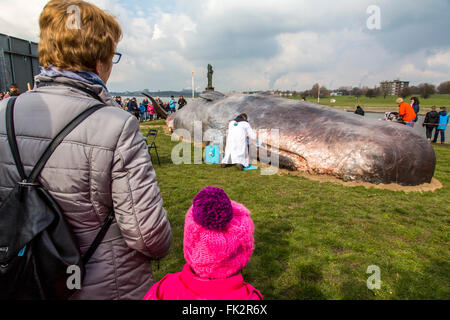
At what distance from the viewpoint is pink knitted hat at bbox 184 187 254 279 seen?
1.39 meters

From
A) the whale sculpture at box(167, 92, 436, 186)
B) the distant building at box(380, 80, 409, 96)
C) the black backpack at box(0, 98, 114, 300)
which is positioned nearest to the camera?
the black backpack at box(0, 98, 114, 300)

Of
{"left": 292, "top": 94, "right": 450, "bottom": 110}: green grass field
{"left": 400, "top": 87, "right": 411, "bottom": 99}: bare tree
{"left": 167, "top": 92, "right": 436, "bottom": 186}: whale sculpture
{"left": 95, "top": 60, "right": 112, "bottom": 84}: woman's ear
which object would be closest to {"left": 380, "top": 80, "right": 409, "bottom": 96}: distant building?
{"left": 292, "top": 94, "right": 450, "bottom": 110}: green grass field

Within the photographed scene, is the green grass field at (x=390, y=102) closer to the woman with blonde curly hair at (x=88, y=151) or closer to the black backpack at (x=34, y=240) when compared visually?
the woman with blonde curly hair at (x=88, y=151)

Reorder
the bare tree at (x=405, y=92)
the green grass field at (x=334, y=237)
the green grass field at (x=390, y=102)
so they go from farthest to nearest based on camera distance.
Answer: the green grass field at (x=390, y=102) → the bare tree at (x=405, y=92) → the green grass field at (x=334, y=237)

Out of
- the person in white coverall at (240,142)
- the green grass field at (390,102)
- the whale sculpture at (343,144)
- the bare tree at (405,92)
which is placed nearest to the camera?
the whale sculpture at (343,144)

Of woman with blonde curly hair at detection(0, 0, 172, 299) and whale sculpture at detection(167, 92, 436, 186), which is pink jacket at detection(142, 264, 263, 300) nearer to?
woman with blonde curly hair at detection(0, 0, 172, 299)

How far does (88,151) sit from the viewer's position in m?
1.41

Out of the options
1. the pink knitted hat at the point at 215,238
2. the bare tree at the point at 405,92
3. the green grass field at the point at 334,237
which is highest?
the bare tree at the point at 405,92

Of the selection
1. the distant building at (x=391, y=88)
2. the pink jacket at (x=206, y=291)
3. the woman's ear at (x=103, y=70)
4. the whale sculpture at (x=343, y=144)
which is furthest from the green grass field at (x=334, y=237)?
the distant building at (x=391, y=88)

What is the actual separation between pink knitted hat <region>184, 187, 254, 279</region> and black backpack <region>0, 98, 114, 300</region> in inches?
23.9

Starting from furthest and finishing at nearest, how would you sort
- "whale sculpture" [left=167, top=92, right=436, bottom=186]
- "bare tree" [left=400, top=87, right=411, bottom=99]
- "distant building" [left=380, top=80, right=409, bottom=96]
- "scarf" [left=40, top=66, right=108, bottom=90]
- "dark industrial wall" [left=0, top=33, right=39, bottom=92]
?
"distant building" [left=380, top=80, right=409, bottom=96] < "bare tree" [left=400, top=87, right=411, bottom=99] < "dark industrial wall" [left=0, top=33, right=39, bottom=92] < "whale sculpture" [left=167, top=92, right=436, bottom=186] < "scarf" [left=40, top=66, right=108, bottom=90]

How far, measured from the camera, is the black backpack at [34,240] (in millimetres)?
1301

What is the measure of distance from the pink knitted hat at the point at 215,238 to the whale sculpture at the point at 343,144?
6.23m
